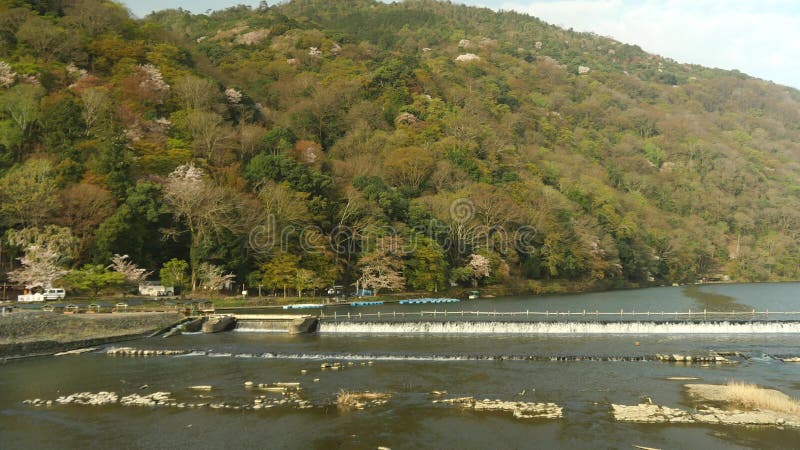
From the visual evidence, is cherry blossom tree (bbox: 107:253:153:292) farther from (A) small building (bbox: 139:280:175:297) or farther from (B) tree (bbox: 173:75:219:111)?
(B) tree (bbox: 173:75:219:111)

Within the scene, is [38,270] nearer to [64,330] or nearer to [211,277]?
[211,277]

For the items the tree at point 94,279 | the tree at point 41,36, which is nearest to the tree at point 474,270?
the tree at point 94,279

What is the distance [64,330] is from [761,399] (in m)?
35.1

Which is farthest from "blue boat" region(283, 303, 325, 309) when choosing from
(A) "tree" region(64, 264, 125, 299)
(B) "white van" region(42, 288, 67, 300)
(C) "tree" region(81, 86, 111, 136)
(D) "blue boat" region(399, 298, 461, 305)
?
(C) "tree" region(81, 86, 111, 136)

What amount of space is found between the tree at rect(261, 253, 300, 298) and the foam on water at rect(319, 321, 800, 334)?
1803 centimetres

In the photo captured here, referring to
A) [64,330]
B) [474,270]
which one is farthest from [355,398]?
[474,270]

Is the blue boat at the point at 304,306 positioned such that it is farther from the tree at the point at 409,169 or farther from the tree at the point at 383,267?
the tree at the point at 409,169

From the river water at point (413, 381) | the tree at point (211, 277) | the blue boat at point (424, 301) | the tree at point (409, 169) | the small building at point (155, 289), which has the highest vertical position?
the tree at point (409, 169)

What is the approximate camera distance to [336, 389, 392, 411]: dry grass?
21516 millimetres

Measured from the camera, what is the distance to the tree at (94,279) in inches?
1875

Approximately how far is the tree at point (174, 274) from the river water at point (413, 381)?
15.4m

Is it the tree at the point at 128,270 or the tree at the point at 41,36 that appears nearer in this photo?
the tree at the point at 128,270

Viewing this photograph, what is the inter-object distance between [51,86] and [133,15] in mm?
39963

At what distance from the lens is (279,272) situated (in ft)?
188
